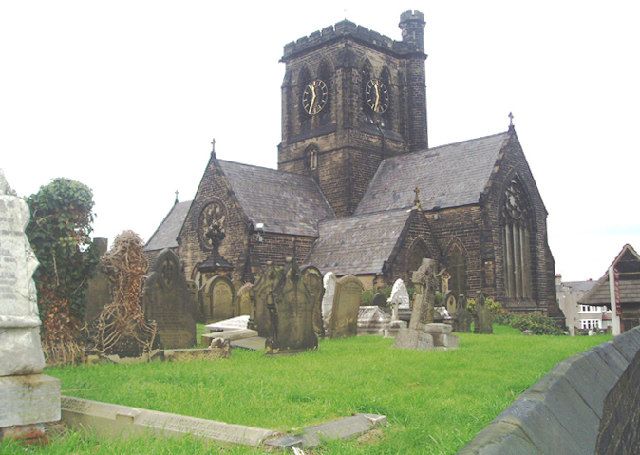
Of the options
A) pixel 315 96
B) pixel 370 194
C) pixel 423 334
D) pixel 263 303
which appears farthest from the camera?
pixel 315 96

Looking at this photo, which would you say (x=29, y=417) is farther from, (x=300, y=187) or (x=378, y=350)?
(x=300, y=187)

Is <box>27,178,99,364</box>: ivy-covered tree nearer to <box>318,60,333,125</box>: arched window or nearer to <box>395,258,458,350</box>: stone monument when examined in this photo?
<box>395,258,458,350</box>: stone monument

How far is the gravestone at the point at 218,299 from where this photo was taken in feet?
73.4

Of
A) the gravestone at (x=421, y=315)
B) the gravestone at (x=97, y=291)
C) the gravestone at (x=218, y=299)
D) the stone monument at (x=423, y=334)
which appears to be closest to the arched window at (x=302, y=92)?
the gravestone at (x=218, y=299)

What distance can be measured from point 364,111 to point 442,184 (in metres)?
8.18

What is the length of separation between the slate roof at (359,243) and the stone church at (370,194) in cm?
7

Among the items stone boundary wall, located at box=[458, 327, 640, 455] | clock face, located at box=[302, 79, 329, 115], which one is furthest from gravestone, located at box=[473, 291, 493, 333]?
clock face, located at box=[302, 79, 329, 115]

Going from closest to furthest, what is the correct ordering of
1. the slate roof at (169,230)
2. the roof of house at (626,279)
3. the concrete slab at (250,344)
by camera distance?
the concrete slab at (250,344), the roof of house at (626,279), the slate roof at (169,230)

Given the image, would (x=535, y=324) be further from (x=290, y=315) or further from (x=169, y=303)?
(x=169, y=303)

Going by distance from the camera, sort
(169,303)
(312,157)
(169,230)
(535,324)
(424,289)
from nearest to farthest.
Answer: (169,303)
(424,289)
(535,324)
(312,157)
(169,230)

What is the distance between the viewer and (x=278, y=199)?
3472cm

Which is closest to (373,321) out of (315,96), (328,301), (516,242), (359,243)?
(328,301)

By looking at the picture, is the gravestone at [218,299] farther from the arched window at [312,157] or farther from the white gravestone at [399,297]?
the arched window at [312,157]

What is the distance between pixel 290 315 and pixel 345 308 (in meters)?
4.72
